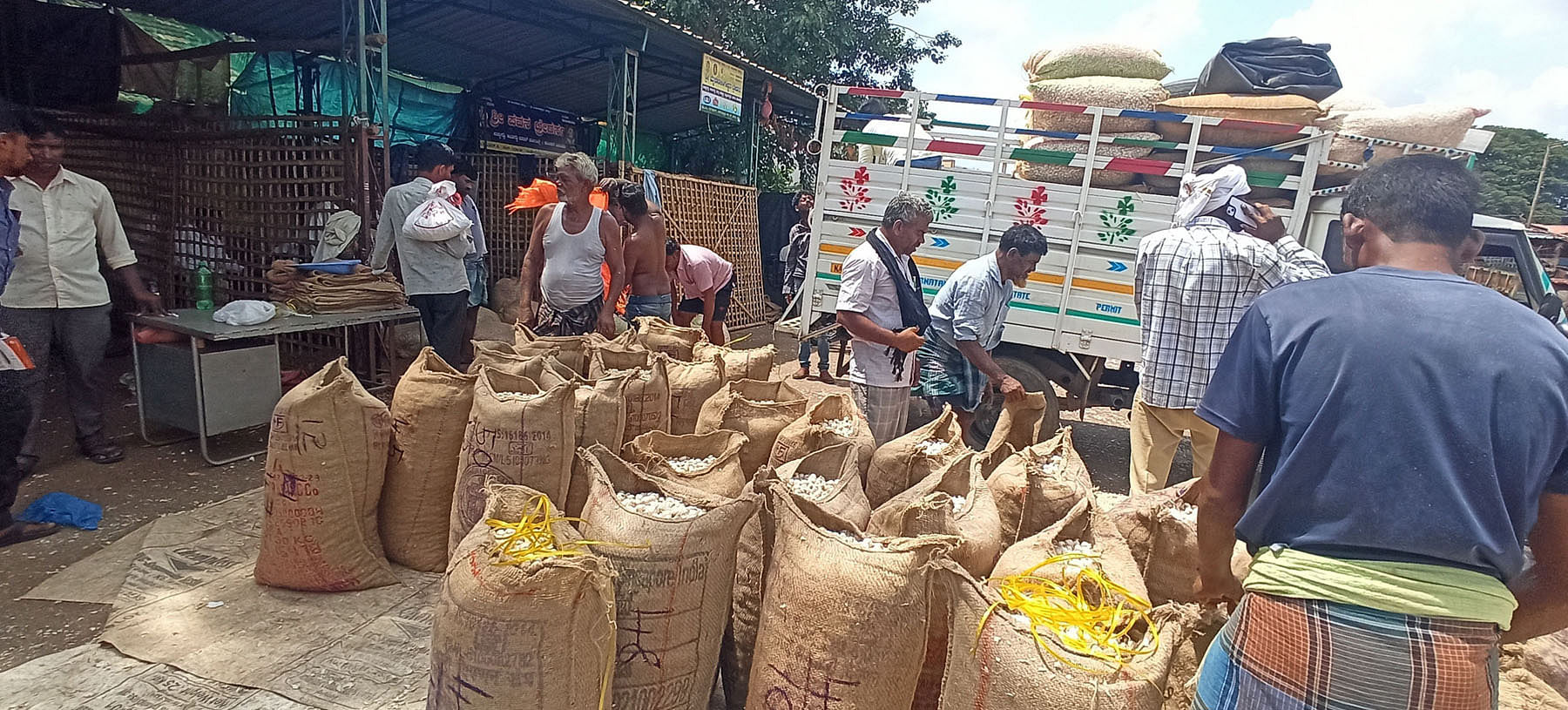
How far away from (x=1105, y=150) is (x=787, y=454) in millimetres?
3369

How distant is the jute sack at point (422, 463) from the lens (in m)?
2.82

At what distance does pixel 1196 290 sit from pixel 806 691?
7.81ft

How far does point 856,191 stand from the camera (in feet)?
17.8

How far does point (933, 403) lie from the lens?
4082 mm

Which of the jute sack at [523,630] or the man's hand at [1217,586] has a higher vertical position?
the man's hand at [1217,586]

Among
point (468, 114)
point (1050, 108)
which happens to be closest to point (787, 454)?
point (1050, 108)

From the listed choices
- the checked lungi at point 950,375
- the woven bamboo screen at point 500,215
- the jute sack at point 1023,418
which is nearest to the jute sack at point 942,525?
the jute sack at point 1023,418

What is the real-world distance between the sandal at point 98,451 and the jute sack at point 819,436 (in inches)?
153

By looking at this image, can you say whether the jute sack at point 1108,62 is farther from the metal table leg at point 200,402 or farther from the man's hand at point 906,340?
the metal table leg at point 200,402

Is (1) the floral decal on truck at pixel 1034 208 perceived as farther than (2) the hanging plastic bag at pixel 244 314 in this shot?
Yes

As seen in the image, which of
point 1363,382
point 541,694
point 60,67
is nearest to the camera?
point 1363,382

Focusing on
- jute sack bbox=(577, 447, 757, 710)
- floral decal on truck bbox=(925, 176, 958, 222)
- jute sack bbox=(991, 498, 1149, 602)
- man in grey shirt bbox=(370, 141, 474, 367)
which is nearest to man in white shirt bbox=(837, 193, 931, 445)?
jute sack bbox=(991, 498, 1149, 602)

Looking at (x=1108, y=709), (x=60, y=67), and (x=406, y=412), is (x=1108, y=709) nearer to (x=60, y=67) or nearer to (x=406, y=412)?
(x=406, y=412)

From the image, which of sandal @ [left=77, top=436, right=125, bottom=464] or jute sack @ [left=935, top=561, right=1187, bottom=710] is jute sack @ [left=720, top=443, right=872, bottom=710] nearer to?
jute sack @ [left=935, top=561, right=1187, bottom=710]
